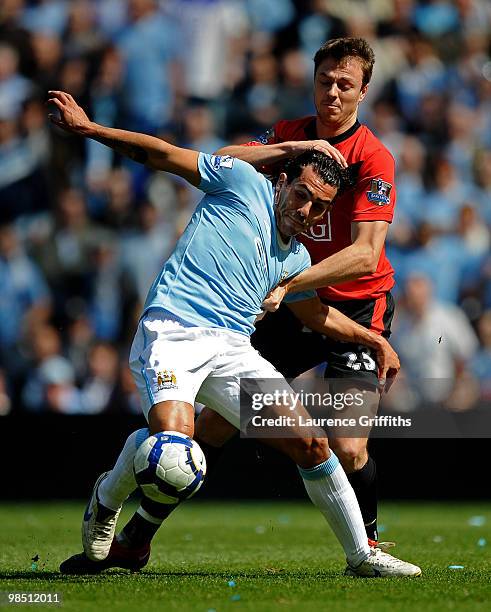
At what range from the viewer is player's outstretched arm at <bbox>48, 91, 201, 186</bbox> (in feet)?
18.7

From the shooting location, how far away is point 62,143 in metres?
12.8

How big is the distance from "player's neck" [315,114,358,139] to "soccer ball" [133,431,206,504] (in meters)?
2.40

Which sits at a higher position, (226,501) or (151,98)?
(151,98)

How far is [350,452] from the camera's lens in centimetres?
651

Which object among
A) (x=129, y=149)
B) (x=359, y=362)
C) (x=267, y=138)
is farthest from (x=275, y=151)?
(x=359, y=362)

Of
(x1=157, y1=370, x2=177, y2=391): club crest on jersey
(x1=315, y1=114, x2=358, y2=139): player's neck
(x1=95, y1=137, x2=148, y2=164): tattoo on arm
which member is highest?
(x1=95, y1=137, x2=148, y2=164): tattoo on arm

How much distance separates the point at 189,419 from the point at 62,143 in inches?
315

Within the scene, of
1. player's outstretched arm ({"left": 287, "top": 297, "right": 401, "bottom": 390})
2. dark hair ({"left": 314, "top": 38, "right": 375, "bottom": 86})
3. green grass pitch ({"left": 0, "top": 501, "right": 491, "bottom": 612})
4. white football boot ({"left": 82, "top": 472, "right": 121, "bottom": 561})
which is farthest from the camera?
dark hair ({"left": 314, "top": 38, "right": 375, "bottom": 86})

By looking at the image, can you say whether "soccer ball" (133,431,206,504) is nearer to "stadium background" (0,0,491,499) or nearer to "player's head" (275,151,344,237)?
"player's head" (275,151,344,237)

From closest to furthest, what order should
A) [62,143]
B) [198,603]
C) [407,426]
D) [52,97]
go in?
[198,603] → [52,97] → [407,426] → [62,143]

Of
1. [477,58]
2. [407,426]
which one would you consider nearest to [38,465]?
[407,426]

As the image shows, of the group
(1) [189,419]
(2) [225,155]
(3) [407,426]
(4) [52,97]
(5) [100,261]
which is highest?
(4) [52,97]

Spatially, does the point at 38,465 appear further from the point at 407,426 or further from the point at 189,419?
the point at 189,419

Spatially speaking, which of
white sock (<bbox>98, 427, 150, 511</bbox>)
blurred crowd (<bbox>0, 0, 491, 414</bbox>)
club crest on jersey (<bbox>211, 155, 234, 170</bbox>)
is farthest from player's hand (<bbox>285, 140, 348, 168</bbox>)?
blurred crowd (<bbox>0, 0, 491, 414</bbox>)
